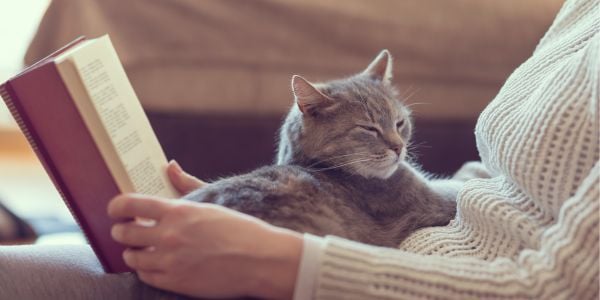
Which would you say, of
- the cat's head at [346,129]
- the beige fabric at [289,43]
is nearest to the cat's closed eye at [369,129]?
the cat's head at [346,129]

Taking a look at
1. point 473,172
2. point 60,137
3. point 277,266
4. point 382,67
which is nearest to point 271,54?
point 382,67

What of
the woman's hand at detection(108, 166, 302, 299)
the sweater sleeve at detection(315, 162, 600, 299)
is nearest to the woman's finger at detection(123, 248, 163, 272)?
the woman's hand at detection(108, 166, 302, 299)

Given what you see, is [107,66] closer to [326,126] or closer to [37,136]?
[37,136]

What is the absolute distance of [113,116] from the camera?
0.88 metres

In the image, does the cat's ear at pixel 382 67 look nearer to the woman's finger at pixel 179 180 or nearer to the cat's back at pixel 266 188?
the cat's back at pixel 266 188

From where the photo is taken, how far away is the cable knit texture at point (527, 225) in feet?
2.48

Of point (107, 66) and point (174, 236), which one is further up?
point (107, 66)

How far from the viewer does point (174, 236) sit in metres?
0.76

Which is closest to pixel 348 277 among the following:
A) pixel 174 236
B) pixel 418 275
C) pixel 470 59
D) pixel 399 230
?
pixel 418 275

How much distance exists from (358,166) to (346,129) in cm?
9

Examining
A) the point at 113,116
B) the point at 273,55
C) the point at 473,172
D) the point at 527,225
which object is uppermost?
the point at 113,116

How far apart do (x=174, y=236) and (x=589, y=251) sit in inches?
20.3

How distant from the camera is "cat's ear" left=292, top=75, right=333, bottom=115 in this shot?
121 cm

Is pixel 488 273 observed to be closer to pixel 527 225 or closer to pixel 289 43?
pixel 527 225
